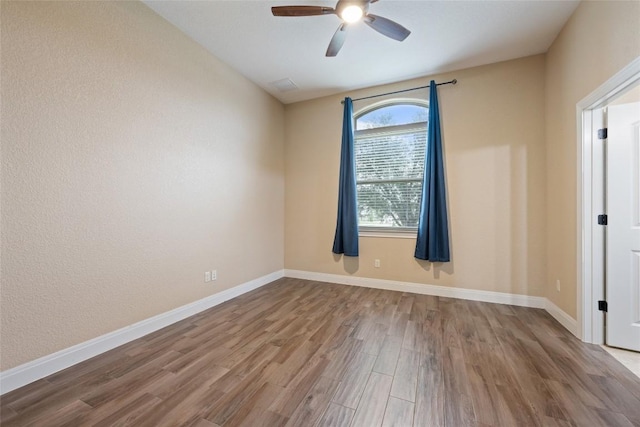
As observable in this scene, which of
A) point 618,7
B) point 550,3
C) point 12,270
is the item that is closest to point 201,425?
point 12,270

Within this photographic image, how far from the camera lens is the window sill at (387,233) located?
3588mm

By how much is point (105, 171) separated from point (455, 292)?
161 inches

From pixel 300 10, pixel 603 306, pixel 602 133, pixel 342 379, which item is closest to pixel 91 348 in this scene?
pixel 342 379

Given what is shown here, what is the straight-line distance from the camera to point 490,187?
10.4ft

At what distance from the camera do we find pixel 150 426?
1.31m

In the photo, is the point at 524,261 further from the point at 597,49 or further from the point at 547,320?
the point at 597,49

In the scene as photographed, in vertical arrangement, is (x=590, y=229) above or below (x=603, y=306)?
above

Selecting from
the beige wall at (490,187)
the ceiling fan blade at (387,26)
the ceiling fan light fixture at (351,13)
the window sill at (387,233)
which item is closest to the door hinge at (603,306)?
the beige wall at (490,187)

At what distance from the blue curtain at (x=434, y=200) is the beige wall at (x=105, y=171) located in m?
2.64

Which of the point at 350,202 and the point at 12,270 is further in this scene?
the point at 350,202

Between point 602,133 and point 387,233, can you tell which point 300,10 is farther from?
point 387,233

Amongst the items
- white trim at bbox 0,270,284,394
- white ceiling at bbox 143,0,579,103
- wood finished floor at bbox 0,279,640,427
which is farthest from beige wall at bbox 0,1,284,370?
wood finished floor at bbox 0,279,640,427

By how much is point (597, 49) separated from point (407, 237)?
251cm

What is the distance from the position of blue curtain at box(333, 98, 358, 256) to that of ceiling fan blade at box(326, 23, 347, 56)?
1.42 metres
